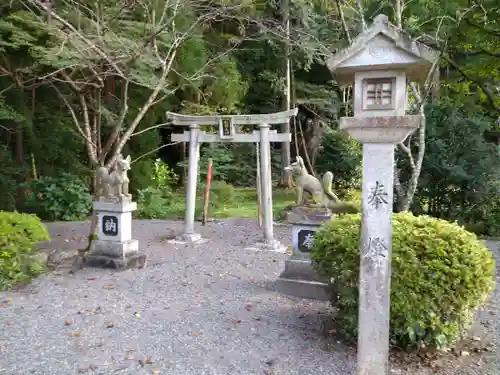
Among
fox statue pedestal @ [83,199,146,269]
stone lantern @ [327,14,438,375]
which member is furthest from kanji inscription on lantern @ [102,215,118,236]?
stone lantern @ [327,14,438,375]

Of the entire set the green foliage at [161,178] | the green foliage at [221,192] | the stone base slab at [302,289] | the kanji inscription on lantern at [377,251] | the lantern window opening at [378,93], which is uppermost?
the lantern window opening at [378,93]

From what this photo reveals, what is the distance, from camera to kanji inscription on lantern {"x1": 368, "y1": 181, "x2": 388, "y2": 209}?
11.0 ft

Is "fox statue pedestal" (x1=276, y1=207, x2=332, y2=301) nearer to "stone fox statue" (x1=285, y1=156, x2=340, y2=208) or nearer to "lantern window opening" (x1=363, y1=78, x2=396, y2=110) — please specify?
"stone fox statue" (x1=285, y1=156, x2=340, y2=208)

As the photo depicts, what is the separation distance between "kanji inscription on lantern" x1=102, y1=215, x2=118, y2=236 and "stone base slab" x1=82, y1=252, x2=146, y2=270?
382 millimetres

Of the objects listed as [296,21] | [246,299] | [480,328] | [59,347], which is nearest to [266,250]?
[246,299]

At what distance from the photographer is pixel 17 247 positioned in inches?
248

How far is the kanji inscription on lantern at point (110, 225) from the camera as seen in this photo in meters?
7.29

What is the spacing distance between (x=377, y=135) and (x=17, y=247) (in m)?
5.23

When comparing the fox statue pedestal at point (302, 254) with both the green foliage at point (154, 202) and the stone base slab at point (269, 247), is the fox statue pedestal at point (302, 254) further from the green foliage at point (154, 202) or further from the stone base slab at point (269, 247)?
Answer: the green foliage at point (154, 202)

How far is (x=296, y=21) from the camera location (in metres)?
17.3

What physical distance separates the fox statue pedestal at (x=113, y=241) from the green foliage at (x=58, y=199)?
541cm

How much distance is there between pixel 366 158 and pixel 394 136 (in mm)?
251

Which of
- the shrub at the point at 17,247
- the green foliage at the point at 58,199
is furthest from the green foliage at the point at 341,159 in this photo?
the shrub at the point at 17,247

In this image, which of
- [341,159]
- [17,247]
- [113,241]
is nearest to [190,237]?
[113,241]
